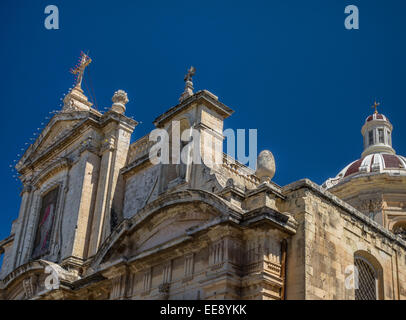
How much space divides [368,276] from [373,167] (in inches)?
545

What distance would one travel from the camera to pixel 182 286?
14.3m

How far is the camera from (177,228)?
15.3 metres

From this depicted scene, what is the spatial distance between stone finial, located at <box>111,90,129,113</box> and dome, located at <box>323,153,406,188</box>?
35.6ft

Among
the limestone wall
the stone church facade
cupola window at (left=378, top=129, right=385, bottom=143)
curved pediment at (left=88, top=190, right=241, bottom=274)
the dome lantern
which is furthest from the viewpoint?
cupola window at (left=378, top=129, right=385, bottom=143)

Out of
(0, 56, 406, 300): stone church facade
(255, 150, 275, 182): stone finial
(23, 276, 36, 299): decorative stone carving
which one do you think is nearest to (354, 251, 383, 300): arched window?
(0, 56, 406, 300): stone church facade

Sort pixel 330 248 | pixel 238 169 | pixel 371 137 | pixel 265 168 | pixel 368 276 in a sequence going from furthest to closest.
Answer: pixel 371 137, pixel 238 169, pixel 368 276, pixel 265 168, pixel 330 248

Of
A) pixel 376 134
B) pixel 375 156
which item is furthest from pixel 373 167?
pixel 376 134

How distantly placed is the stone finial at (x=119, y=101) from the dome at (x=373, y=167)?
35.6 feet

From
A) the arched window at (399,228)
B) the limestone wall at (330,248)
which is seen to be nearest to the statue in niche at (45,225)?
the limestone wall at (330,248)

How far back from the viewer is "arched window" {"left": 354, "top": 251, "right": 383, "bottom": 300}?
49.8 ft

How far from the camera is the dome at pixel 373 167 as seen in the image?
28.3 m

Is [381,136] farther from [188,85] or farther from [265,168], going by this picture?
[265,168]

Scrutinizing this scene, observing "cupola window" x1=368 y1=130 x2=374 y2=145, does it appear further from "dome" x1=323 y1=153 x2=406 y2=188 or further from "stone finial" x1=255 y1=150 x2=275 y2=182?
"stone finial" x1=255 y1=150 x2=275 y2=182
